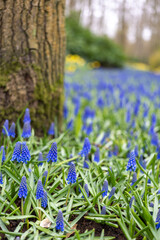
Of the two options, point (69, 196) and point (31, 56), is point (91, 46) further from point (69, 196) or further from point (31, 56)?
point (69, 196)

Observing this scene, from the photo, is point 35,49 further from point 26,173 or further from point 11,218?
point 11,218

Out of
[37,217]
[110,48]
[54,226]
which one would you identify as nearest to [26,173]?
[37,217]

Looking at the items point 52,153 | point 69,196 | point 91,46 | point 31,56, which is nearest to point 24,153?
point 52,153

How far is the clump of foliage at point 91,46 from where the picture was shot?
15.9 m

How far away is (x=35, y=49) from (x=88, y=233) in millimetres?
2071

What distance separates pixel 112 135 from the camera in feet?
11.5

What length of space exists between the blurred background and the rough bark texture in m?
12.9

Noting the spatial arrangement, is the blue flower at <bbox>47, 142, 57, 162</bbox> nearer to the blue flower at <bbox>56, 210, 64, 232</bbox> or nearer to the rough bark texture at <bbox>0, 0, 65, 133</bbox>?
the blue flower at <bbox>56, 210, 64, 232</bbox>

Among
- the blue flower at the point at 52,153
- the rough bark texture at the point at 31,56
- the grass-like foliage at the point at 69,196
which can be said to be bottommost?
the grass-like foliage at the point at 69,196

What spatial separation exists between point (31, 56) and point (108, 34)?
98.9 feet

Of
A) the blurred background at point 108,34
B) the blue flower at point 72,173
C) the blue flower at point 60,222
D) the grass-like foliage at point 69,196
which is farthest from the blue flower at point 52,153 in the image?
the blurred background at point 108,34

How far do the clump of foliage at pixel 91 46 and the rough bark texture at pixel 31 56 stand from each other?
42.7 ft

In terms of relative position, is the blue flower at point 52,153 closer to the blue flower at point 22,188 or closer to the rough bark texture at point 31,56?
the blue flower at point 22,188

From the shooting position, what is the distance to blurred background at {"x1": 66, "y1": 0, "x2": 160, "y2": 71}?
16.9 m
